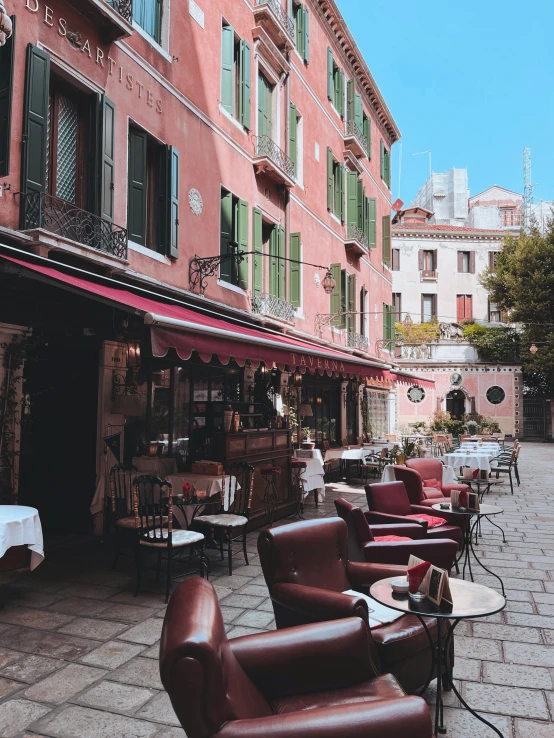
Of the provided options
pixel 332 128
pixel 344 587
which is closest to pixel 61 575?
pixel 344 587

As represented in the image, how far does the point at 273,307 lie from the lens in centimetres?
1180

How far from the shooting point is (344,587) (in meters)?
3.69

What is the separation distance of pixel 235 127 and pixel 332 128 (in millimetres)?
6139

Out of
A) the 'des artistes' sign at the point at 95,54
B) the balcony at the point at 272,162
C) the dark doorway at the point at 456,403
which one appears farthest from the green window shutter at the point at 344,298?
the dark doorway at the point at 456,403

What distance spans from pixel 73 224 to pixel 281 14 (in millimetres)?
8463

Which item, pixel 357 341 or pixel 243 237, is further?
pixel 357 341

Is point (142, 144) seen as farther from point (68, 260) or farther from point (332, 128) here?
point (332, 128)

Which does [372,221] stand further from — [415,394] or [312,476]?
[415,394]

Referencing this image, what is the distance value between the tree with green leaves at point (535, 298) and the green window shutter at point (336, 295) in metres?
15.9

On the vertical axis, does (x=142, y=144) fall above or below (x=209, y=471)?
above

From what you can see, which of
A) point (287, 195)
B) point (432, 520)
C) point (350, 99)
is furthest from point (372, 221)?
point (432, 520)

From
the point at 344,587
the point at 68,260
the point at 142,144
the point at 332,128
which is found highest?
the point at 332,128

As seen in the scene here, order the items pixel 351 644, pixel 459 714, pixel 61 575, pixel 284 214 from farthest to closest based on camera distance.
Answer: pixel 284 214, pixel 61 575, pixel 459 714, pixel 351 644

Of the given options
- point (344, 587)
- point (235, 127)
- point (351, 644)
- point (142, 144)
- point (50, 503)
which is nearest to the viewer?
point (351, 644)
